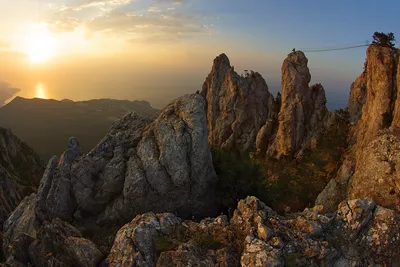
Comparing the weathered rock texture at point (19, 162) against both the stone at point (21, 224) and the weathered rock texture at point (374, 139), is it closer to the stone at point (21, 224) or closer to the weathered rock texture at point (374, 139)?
the stone at point (21, 224)

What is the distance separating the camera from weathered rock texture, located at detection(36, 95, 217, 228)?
976 inches

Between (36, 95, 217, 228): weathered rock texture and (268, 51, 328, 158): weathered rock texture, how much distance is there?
52170 millimetres

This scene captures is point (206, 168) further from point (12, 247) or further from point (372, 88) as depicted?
point (372, 88)

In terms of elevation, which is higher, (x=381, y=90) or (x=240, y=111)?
(x=381, y=90)

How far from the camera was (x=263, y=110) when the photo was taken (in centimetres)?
9400

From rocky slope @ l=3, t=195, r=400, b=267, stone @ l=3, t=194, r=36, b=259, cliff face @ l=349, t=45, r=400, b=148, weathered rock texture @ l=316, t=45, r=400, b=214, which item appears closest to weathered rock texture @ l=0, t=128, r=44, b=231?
stone @ l=3, t=194, r=36, b=259

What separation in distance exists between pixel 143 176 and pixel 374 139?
60.9 feet

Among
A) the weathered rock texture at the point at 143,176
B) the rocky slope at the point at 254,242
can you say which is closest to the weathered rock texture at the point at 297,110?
the weathered rock texture at the point at 143,176

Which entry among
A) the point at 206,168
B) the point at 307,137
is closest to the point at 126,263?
the point at 206,168

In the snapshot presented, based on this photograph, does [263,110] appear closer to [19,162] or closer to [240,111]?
[240,111]

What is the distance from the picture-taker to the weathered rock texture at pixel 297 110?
74.2 m

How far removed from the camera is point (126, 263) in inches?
613

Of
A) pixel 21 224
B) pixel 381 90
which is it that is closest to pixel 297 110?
pixel 381 90

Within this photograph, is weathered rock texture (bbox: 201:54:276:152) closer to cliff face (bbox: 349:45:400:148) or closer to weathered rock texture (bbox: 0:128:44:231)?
cliff face (bbox: 349:45:400:148)
